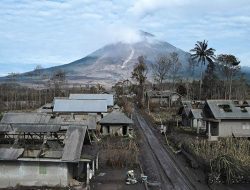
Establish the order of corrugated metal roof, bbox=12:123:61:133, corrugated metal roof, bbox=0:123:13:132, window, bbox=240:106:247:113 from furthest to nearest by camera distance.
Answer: window, bbox=240:106:247:113
corrugated metal roof, bbox=0:123:13:132
corrugated metal roof, bbox=12:123:61:133

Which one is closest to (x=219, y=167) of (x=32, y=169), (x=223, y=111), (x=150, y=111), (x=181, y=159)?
(x=181, y=159)

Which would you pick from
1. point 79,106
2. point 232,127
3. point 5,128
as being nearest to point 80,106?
point 79,106

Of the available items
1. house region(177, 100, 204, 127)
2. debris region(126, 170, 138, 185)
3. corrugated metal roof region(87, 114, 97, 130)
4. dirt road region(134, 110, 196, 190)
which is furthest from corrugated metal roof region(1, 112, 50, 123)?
house region(177, 100, 204, 127)

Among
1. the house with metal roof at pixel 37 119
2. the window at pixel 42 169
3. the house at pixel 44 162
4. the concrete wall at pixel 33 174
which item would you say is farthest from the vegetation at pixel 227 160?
the house with metal roof at pixel 37 119

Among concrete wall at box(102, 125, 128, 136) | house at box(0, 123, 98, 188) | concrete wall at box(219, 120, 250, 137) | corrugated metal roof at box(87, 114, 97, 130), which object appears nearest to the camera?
house at box(0, 123, 98, 188)

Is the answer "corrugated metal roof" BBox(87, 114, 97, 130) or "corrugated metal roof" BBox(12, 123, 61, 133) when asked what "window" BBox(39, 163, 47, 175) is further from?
"corrugated metal roof" BBox(87, 114, 97, 130)

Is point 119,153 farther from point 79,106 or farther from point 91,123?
point 79,106

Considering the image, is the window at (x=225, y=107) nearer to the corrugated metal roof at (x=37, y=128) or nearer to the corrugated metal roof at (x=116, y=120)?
the corrugated metal roof at (x=116, y=120)
